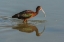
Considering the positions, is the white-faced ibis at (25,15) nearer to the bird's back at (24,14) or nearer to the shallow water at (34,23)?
the bird's back at (24,14)

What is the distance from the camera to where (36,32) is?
27.3 ft

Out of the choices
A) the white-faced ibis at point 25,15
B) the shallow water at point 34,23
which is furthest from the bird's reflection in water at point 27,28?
the white-faced ibis at point 25,15

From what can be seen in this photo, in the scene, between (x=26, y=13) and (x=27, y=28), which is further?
(x=26, y=13)

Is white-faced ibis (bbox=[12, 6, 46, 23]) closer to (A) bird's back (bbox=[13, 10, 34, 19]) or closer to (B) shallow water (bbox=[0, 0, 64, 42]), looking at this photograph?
(A) bird's back (bbox=[13, 10, 34, 19])

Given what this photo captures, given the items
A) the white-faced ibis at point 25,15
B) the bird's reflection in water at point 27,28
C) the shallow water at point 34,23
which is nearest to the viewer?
the shallow water at point 34,23

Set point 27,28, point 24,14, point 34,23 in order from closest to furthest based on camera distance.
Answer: point 27,28, point 34,23, point 24,14

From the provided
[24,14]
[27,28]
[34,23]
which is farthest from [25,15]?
[27,28]

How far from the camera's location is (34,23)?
925 centimetres

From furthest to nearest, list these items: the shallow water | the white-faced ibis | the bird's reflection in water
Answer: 1. the white-faced ibis
2. the bird's reflection in water
3. the shallow water

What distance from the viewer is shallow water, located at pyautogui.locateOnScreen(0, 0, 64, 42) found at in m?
7.66

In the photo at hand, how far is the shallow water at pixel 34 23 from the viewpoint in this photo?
7.66 metres

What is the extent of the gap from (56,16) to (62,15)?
0.94ft

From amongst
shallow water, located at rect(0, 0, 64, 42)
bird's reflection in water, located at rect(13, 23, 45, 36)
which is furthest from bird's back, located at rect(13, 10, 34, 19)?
bird's reflection in water, located at rect(13, 23, 45, 36)

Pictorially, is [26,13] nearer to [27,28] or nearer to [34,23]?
[34,23]
